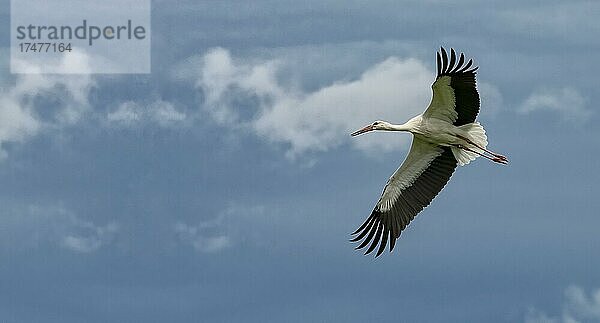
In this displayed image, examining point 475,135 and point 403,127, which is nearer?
point 475,135

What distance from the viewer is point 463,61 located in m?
19.0

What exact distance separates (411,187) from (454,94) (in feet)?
6.57

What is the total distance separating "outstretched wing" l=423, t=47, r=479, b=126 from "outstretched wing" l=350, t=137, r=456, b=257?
0.87m

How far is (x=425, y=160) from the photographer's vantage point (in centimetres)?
2070

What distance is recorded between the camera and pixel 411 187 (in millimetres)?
20734

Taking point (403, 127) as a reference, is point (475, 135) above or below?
below

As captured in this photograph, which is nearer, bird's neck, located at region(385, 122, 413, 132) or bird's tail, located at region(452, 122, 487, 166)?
bird's tail, located at region(452, 122, 487, 166)

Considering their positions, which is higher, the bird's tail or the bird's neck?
the bird's neck

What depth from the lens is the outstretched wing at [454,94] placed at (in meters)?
19.0

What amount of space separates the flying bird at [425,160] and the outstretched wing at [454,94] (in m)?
0.01

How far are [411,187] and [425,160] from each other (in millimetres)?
481

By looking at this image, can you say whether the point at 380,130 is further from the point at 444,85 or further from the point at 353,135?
the point at 444,85

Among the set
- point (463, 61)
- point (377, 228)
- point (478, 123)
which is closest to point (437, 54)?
point (463, 61)

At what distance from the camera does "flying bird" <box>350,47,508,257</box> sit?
19.9 meters
